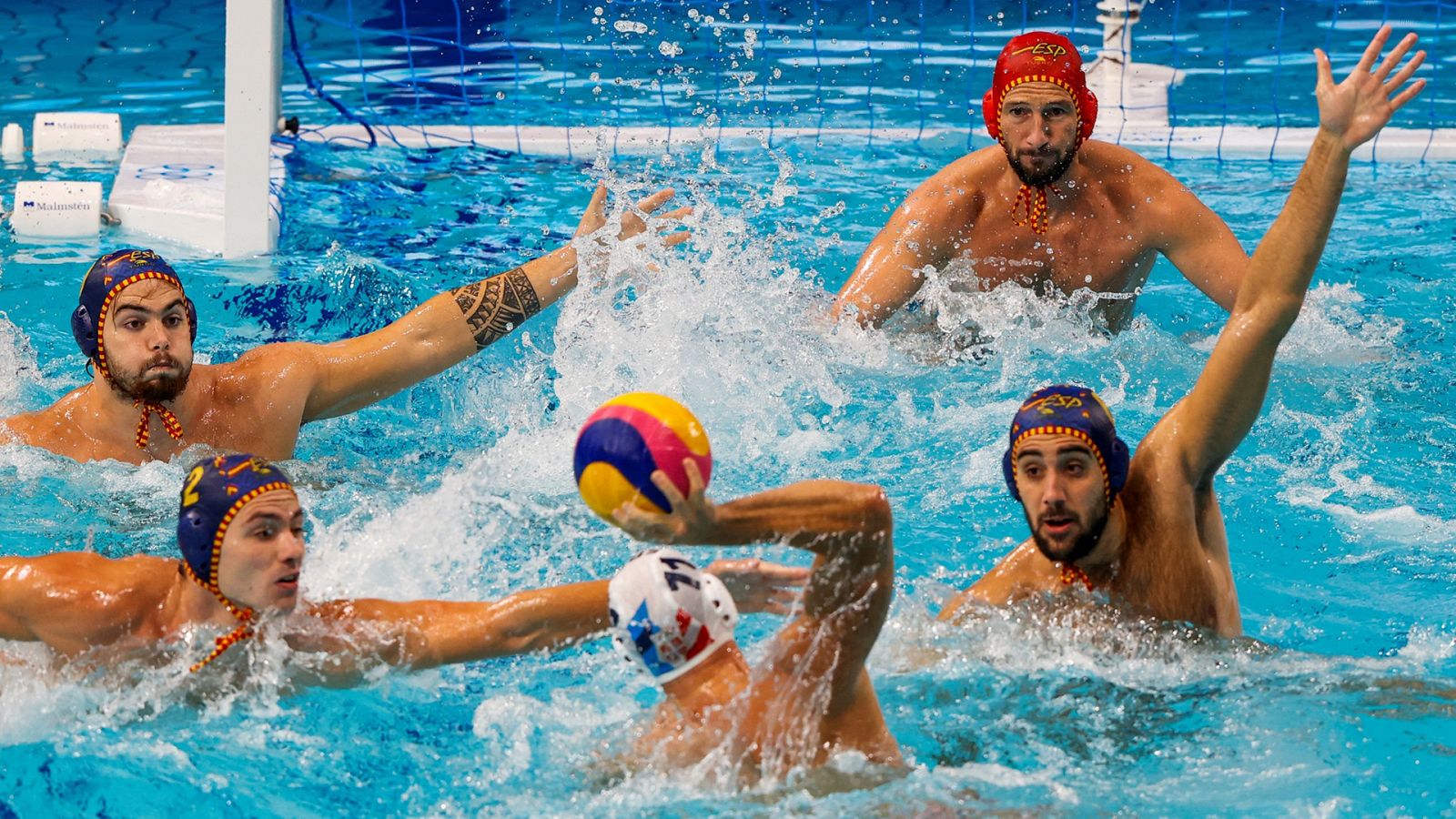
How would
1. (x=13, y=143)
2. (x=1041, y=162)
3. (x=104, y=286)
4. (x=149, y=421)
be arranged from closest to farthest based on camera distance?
(x=104, y=286) < (x=149, y=421) < (x=1041, y=162) < (x=13, y=143)

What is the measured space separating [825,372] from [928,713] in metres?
2.02

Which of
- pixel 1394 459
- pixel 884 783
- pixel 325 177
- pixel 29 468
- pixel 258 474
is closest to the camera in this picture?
pixel 884 783

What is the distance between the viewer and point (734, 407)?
17.4ft

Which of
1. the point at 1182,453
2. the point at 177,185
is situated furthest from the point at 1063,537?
the point at 177,185

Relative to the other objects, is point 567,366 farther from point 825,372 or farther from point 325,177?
point 325,177

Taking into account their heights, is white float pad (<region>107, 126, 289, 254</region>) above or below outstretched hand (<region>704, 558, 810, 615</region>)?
above

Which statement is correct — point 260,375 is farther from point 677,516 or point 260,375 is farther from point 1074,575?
point 677,516

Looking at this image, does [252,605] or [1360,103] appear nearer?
[1360,103]

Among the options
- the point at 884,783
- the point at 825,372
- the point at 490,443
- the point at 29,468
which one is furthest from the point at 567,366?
the point at 884,783

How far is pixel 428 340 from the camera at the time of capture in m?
4.74

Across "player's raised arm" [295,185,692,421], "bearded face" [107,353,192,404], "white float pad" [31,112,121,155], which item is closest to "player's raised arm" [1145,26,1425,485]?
"player's raised arm" [295,185,692,421]

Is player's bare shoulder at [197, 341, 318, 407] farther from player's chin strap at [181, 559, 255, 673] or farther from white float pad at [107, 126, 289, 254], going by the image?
white float pad at [107, 126, 289, 254]

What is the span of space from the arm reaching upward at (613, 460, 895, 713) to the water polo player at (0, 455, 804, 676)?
16.0 inches

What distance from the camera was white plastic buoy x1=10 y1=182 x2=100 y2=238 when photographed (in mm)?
6848
